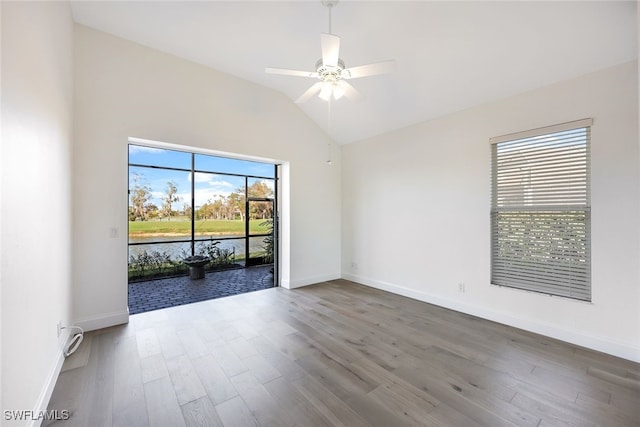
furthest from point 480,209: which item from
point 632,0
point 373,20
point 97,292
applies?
point 97,292

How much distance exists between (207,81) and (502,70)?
12.5 feet

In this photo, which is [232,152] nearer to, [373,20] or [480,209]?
[373,20]

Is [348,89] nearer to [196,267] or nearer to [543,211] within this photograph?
[543,211]

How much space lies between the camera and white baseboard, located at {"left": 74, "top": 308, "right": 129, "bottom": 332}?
9.62ft

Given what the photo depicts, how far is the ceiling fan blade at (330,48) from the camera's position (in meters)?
2.08

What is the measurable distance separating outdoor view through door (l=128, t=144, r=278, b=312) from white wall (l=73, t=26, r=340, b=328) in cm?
115

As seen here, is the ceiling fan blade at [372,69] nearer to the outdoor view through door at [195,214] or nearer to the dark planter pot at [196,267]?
the outdoor view through door at [195,214]

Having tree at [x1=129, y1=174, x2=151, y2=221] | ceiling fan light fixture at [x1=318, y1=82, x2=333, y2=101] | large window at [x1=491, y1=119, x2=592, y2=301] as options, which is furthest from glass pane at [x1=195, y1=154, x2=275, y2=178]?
large window at [x1=491, y1=119, x2=592, y2=301]

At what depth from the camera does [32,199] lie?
5.34ft

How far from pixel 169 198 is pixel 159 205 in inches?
10.2

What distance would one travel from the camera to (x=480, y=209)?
3.48 meters

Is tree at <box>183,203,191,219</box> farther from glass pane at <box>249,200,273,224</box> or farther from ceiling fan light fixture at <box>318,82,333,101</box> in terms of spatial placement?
ceiling fan light fixture at <box>318,82,333,101</box>

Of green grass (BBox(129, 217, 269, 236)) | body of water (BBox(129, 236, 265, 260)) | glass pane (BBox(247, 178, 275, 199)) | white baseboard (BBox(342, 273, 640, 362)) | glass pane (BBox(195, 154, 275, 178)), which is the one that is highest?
glass pane (BBox(195, 154, 275, 178))

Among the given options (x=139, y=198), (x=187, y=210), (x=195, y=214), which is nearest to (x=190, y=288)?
(x=195, y=214)
